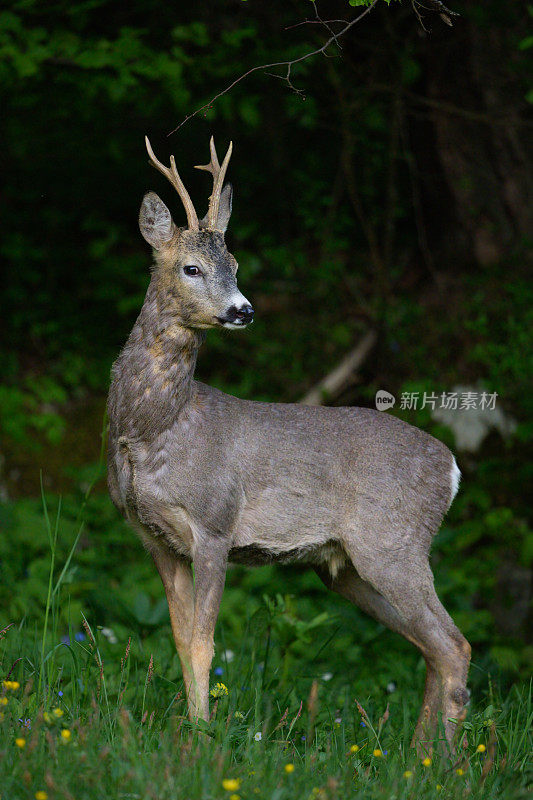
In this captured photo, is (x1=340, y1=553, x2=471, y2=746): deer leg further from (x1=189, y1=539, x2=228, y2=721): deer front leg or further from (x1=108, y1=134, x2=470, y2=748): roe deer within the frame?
(x1=189, y1=539, x2=228, y2=721): deer front leg

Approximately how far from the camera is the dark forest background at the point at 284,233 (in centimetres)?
714

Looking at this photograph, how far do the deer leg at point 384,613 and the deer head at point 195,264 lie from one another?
141 centimetres

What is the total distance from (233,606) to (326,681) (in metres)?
1.36

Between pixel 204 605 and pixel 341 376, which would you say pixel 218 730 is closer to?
pixel 204 605

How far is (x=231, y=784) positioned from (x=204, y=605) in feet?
3.98

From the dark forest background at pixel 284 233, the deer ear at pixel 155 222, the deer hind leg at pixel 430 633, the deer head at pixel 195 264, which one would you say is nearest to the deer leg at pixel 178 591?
the deer hind leg at pixel 430 633

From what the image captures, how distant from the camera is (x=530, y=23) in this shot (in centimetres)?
789

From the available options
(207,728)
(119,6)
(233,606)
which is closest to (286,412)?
(207,728)

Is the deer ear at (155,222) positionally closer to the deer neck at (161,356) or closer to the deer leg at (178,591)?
the deer neck at (161,356)

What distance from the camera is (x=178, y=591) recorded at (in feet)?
14.5

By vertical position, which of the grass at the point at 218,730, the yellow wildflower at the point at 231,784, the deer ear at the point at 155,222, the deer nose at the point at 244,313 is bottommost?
the grass at the point at 218,730

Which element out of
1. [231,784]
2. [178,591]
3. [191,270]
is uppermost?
[191,270]

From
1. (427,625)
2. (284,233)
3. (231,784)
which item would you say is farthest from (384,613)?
(284,233)

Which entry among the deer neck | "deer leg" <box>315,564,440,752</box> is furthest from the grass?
the deer neck
